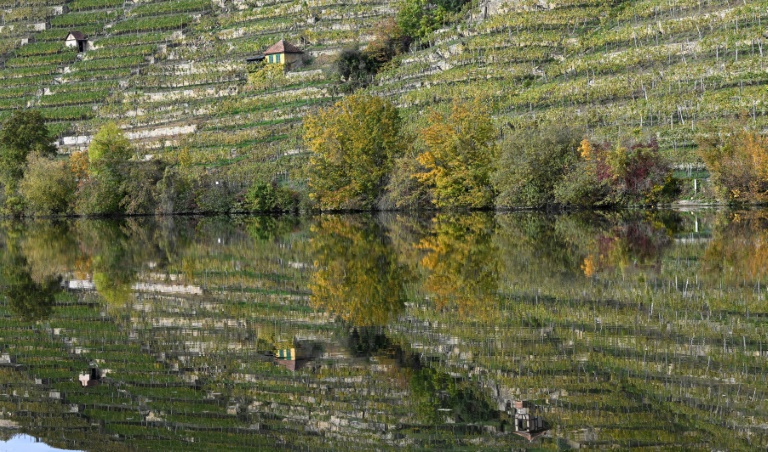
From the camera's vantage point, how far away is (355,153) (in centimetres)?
7944

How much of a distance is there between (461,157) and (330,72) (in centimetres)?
4005

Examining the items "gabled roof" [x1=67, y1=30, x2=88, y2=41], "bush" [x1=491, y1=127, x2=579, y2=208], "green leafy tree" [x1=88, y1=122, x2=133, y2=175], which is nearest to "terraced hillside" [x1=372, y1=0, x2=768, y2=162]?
"bush" [x1=491, y1=127, x2=579, y2=208]

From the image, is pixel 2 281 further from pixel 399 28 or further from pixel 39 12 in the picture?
pixel 39 12

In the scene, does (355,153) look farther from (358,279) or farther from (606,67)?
(358,279)

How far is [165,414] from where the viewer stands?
1587cm

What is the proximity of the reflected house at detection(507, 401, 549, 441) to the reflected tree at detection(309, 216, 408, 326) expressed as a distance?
23.1 ft

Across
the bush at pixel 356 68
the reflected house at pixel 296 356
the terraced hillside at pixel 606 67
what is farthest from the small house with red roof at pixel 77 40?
the reflected house at pixel 296 356

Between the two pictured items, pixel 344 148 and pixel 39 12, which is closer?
pixel 344 148

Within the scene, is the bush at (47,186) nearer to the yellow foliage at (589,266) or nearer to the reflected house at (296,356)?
the yellow foliage at (589,266)

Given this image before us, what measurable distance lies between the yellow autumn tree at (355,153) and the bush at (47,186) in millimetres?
22908

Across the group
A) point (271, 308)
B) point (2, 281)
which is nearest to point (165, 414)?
point (271, 308)

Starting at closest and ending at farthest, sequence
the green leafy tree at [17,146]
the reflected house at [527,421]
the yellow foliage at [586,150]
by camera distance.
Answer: the reflected house at [527,421] → the yellow foliage at [586,150] → the green leafy tree at [17,146]

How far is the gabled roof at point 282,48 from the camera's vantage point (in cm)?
11231

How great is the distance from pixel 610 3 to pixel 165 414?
89.7 m
